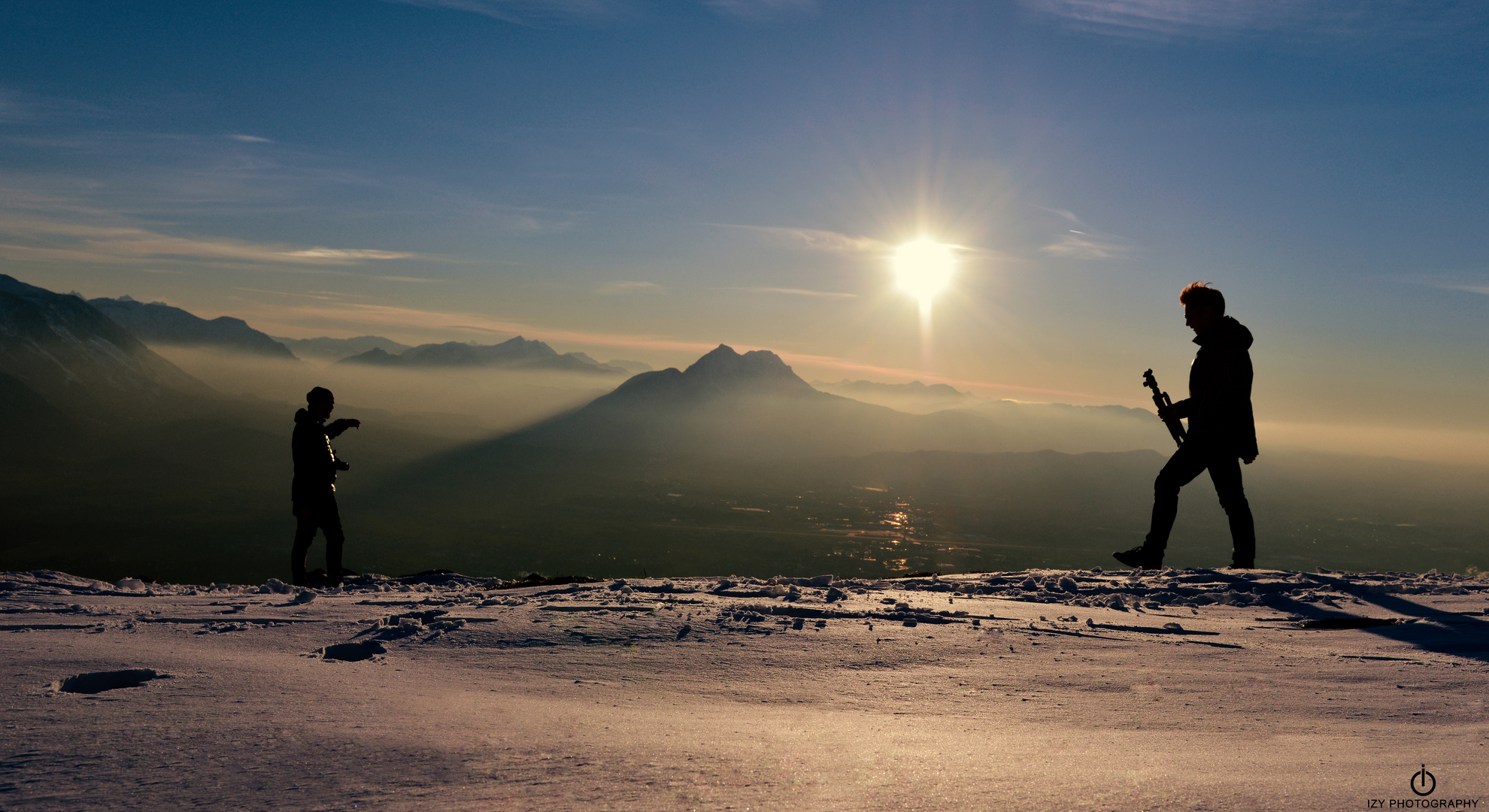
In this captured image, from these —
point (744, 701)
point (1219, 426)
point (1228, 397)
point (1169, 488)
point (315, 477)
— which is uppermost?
point (1228, 397)

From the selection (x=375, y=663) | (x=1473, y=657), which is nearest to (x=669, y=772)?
(x=375, y=663)

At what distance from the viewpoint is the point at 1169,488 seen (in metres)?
9.37

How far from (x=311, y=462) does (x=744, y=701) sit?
8376 mm

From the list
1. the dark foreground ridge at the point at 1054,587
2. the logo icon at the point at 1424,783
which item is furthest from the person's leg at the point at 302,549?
the logo icon at the point at 1424,783

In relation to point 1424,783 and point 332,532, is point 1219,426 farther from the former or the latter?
point 332,532

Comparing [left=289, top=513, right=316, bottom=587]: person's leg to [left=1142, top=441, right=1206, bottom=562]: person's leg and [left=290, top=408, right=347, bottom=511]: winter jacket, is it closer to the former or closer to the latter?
[left=290, top=408, right=347, bottom=511]: winter jacket

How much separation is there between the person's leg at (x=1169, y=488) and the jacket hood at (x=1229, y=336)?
1183 mm

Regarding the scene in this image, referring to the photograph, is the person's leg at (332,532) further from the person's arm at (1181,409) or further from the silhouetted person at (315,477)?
the person's arm at (1181,409)

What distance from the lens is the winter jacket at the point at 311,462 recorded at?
9867 mm

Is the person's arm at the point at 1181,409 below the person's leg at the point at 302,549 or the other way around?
the other way around

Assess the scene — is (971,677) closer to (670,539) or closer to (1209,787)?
(1209,787)

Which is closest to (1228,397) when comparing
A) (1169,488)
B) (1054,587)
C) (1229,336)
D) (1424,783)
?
(1229,336)

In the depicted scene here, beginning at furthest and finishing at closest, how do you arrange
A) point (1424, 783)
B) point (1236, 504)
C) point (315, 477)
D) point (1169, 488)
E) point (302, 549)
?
point (315, 477) < point (302, 549) < point (1169, 488) < point (1236, 504) < point (1424, 783)

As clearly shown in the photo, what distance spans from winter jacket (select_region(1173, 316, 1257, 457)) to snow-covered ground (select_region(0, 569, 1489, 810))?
278 cm
